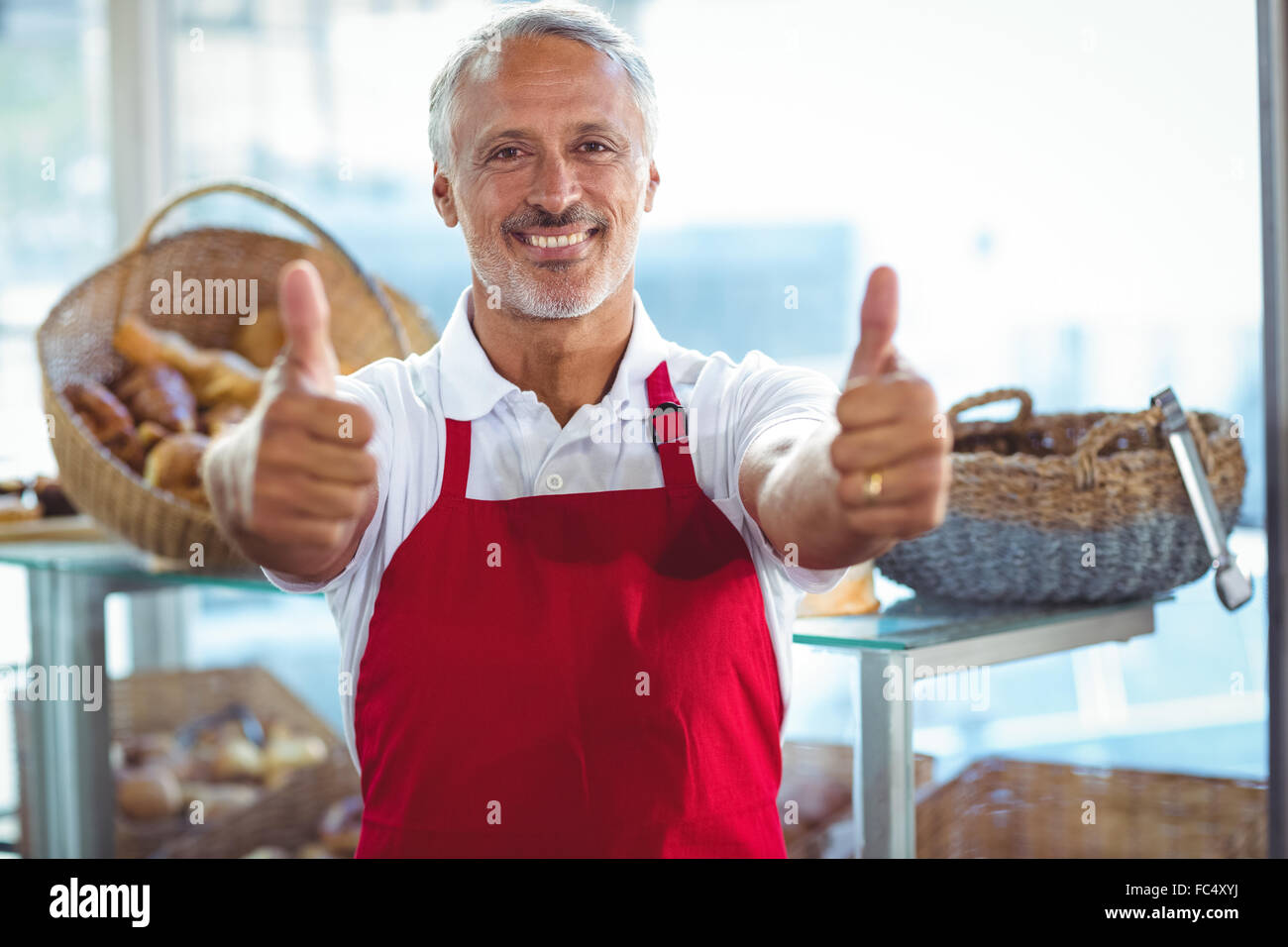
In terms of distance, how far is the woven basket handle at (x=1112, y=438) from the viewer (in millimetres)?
1283

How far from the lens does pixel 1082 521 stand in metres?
1.28

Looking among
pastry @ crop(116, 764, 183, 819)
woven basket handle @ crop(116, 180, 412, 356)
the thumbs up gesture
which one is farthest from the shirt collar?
pastry @ crop(116, 764, 183, 819)

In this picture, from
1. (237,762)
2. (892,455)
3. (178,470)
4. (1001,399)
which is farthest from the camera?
(237,762)

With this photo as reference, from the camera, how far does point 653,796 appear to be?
1.07 meters

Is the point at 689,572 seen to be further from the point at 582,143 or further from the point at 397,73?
the point at 397,73

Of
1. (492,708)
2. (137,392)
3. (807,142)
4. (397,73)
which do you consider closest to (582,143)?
(492,708)

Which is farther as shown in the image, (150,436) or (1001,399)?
(150,436)

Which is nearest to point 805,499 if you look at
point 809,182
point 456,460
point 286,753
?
point 456,460

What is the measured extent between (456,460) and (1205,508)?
0.82m

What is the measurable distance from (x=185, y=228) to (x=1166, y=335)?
6.20 feet

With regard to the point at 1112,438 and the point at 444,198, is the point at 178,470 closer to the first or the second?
the point at 444,198

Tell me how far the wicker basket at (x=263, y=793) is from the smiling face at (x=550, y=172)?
1.09 m

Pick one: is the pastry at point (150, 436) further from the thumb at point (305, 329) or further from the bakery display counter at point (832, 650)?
the thumb at point (305, 329)

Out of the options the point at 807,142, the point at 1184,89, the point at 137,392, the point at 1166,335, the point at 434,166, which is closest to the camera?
the point at 434,166
